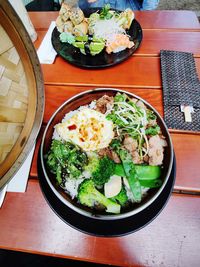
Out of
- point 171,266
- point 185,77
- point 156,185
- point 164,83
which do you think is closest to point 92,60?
point 164,83

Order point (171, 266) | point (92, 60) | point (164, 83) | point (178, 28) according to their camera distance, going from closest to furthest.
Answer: point (171, 266) < point (164, 83) < point (92, 60) < point (178, 28)

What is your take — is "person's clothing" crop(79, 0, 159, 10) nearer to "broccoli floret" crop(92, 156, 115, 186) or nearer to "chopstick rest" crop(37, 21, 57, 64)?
"chopstick rest" crop(37, 21, 57, 64)

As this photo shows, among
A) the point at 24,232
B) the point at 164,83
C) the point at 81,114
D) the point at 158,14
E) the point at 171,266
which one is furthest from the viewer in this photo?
the point at 158,14

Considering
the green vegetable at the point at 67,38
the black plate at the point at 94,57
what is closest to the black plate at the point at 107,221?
the black plate at the point at 94,57

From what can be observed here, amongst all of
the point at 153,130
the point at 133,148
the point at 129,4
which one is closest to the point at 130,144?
the point at 133,148

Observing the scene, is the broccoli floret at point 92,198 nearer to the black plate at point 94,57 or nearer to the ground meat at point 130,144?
the ground meat at point 130,144

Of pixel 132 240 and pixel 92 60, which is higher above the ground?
pixel 92 60

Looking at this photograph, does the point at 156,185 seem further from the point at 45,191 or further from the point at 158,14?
the point at 158,14

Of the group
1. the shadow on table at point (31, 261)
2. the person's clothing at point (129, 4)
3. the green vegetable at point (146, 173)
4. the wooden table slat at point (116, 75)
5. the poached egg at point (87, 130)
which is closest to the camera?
the green vegetable at point (146, 173)

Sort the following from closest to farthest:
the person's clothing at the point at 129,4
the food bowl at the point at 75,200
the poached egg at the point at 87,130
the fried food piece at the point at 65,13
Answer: the food bowl at the point at 75,200
the poached egg at the point at 87,130
the fried food piece at the point at 65,13
the person's clothing at the point at 129,4
